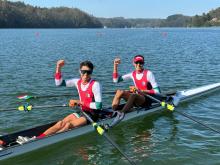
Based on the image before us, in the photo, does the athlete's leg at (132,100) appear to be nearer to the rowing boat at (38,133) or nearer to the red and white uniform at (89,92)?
the rowing boat at (38,133)

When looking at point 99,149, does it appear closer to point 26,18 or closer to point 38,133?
point 38,133

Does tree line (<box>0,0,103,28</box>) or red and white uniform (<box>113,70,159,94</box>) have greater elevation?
tree line (<box>0,0,103,28</box>)

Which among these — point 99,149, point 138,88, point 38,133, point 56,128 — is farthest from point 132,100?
point 38,133

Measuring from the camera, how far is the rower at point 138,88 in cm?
1142

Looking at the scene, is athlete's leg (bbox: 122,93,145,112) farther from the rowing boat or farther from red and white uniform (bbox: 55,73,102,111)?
red and white uniform (bbox: 55,73,102,111)

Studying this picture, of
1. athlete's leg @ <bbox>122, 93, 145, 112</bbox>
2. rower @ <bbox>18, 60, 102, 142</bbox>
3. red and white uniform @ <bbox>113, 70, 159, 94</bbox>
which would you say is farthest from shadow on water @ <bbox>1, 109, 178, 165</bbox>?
red and white uniform @ <bbox>113, 70, 159, 94</bbox>

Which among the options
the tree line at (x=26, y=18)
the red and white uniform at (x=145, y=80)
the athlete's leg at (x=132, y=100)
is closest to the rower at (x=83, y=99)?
the athlete's leg at (x=132, y=100)

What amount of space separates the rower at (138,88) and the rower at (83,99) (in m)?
1.56

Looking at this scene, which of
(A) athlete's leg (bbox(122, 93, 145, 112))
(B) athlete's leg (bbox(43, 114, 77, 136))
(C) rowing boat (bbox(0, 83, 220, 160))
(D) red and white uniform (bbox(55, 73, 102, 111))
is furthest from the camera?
(A) athlete's leg (bbox(122, 93, 145, 112))

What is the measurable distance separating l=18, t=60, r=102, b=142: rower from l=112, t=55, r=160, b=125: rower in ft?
5.10

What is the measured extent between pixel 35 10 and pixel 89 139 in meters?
187

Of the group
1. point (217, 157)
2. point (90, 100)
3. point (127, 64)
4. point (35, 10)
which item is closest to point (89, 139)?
point (90, 100)

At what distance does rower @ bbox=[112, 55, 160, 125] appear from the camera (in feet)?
37.5

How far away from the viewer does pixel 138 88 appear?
12102 mm
